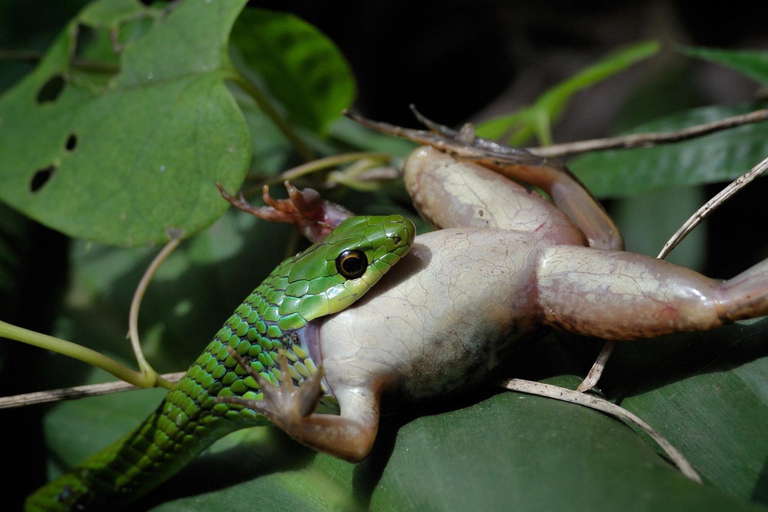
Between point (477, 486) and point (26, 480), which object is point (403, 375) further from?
point (26, 480)

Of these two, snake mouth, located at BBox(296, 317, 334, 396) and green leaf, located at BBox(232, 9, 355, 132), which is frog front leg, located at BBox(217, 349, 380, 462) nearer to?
snake mouth, located at BBox(296, 317, 334, 396)

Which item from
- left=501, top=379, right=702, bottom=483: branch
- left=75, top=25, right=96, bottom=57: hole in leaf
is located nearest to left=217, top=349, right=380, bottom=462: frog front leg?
left=501, top=379, right=702, bottom=483: branch

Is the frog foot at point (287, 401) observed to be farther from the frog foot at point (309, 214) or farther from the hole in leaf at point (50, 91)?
the hole in leaf at point (50, 91)

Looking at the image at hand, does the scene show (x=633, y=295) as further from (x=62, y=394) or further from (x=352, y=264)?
(x=62, y=394)

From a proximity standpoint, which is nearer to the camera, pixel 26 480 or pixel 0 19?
pixel 26 480

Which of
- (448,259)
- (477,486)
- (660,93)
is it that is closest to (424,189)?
(448,259)

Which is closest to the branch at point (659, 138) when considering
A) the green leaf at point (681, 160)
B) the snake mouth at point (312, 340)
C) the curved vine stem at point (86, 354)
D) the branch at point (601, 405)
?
the green leaf at point (681, 160)
